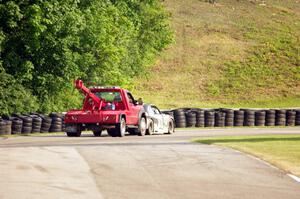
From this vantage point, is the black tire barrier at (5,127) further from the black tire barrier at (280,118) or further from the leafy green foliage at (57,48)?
the black tire barrier at (280,118)

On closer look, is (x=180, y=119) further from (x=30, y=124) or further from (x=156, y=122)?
(x=30, y=124)

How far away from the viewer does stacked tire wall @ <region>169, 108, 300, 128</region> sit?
46656 millimetres

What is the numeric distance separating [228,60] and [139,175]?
87.8 metres

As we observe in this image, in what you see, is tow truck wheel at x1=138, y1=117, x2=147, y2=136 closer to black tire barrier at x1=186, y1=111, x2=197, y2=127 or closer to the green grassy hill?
black tire barrier at x1=186, y1=111, x2=197, y2=127

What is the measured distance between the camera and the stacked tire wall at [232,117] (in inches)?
1837

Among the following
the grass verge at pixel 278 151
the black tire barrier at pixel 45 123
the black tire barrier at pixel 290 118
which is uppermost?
the grass verge at pixel 278 151

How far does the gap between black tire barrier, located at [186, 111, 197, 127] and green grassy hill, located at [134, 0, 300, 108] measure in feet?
115

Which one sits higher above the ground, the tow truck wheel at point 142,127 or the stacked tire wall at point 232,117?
the tow truck wheel at point 142,127

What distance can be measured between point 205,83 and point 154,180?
79894 millimetres

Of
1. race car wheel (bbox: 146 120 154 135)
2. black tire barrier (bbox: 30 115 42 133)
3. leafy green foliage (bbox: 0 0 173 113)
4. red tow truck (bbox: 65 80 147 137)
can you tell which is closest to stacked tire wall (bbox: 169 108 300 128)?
leafy green foliage (bbox: 0 0 173 113)

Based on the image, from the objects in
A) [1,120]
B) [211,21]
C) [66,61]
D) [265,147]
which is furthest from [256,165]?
[211,21]

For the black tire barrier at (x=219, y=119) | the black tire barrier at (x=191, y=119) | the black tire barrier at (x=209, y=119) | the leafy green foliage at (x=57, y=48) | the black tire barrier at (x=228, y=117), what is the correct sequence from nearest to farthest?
the leafy green foliage at (x=57, y=48)
the black tire barrier at (x=191, y=119)
the black tire barrier at (x=209, y=119)
the black tire barrier at (x=219, y=119)
the black tire barrier at (x=228, y=117)

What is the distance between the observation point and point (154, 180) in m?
15.0

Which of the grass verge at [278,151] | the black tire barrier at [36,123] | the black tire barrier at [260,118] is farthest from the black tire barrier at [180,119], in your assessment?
the grass verge at [278,151]
